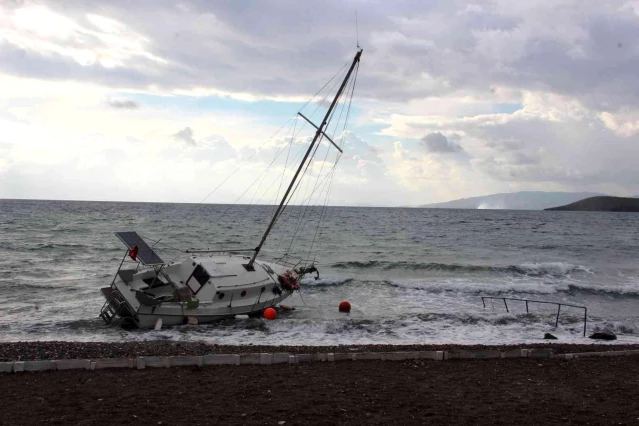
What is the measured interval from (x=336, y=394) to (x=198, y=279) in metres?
12.9

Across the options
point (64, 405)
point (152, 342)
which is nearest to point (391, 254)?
point (152, 342)

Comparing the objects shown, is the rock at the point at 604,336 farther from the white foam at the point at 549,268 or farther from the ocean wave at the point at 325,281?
the white foam at the point at 549,268

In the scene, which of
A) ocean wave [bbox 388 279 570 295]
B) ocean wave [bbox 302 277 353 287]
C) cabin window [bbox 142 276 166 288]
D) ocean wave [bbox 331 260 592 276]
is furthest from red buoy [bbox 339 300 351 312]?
ocean wave [bbox 331 260 592 276]

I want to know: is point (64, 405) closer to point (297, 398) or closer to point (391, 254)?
point (297, 398)

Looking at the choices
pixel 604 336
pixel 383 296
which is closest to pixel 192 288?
pixel 383 296

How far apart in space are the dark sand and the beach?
0.8 inches

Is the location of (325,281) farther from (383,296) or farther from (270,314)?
(270,314)

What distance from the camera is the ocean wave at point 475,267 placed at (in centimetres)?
4128

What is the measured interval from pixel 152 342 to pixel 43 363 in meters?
5.90

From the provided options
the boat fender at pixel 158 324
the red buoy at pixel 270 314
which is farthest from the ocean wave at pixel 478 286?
the boat fender at pixel 158 324

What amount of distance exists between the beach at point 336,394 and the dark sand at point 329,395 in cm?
2

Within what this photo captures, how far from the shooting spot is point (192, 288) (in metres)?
22.5

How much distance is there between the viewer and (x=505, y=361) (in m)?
14.2

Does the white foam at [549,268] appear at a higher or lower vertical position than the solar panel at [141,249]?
lower
